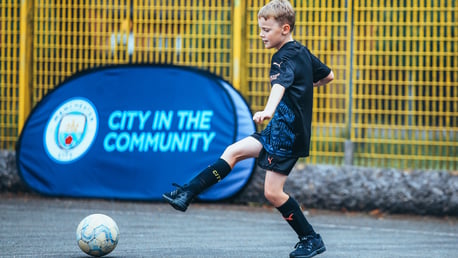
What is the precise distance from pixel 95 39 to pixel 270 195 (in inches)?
185

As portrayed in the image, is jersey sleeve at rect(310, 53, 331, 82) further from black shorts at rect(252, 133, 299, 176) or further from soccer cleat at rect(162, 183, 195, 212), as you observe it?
soccer cleat at rect(162, 183, 195, 212)

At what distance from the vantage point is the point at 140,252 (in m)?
5.62

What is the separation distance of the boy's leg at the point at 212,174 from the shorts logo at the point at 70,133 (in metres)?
3.89

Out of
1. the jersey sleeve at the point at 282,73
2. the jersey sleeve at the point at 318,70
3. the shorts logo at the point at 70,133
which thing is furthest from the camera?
the shorts logo at the point at 70,133

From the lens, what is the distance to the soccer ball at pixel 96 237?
5207 millimetres

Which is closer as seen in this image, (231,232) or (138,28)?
(231,232)

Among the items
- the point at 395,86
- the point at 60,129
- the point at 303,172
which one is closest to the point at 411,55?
the point at 395,86

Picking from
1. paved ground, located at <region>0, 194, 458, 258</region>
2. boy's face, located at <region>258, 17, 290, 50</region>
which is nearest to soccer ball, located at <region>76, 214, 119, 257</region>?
paved ground, located at <region>0, 194, 458, 258</region>

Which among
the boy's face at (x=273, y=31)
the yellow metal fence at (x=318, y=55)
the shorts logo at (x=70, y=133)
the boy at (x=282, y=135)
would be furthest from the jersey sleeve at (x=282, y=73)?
the shorts logo at (x=70, y=133)

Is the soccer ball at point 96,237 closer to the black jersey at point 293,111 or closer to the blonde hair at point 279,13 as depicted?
the black jersey at point 293,111

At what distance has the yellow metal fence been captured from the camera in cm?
855

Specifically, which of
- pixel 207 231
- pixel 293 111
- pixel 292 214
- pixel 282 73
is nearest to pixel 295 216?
pixel 292 214

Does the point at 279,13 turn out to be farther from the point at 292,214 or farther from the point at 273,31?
the point at 292,214

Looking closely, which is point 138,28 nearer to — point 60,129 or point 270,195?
point 60,129
